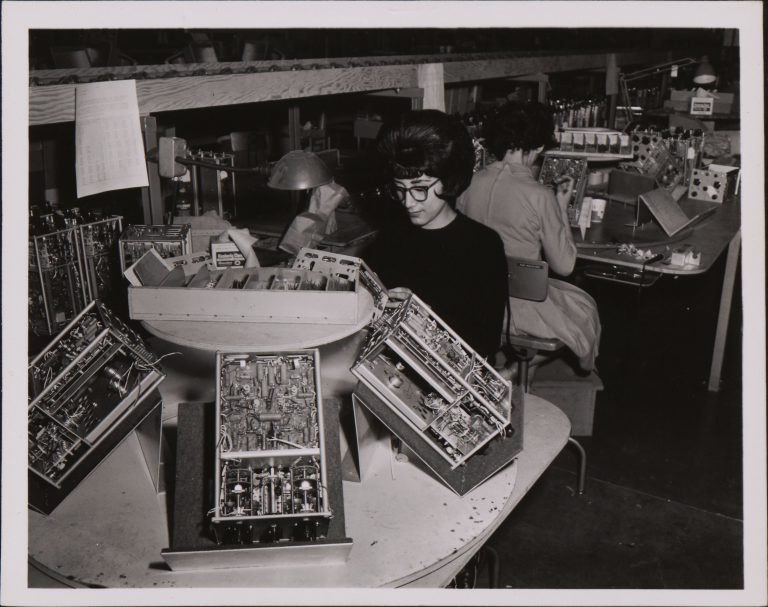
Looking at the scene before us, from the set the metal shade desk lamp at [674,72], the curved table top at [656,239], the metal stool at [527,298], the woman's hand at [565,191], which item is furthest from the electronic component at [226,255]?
the metal shade desk lamp at [674,72]

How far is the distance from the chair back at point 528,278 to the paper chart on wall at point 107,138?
157cm

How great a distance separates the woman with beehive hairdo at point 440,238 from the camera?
2.32 m

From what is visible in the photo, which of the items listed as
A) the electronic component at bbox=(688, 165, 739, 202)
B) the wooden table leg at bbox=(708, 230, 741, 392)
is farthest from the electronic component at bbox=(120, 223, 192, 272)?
the electronic component at bbox=(688, 165, 739, 202)

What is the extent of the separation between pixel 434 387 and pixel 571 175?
2671mm

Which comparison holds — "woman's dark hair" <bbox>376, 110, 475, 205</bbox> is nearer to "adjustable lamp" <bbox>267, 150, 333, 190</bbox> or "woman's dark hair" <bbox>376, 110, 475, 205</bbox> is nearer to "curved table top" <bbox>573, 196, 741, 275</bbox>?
"adjustable lamp" <bbox>267, 150, 333, 190</bbox>

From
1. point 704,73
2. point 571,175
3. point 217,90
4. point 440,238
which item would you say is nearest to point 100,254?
point 217,90

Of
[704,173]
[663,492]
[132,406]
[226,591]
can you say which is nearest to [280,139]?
[704,173]

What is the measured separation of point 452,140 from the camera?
2336 millimetres

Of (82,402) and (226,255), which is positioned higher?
(226,255)

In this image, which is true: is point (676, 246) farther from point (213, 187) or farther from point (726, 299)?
point (213, 187)

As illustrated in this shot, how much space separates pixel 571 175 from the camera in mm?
3908

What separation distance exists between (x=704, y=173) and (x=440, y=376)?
12.4 ft

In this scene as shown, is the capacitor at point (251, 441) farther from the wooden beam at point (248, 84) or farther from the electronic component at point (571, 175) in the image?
the electronic component at point (571, 175)

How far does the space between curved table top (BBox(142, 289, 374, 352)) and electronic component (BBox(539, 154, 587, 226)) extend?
7.70 ft
